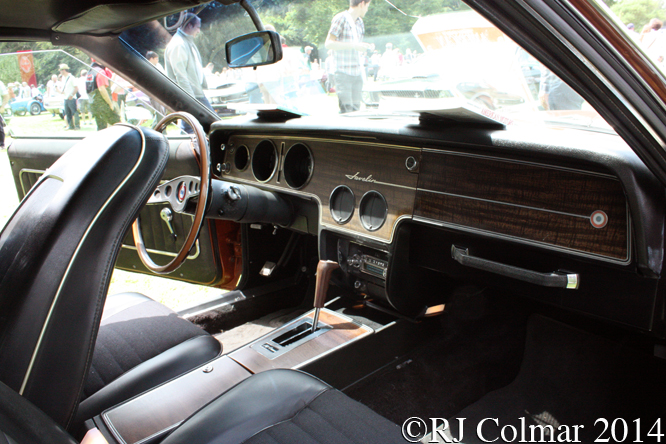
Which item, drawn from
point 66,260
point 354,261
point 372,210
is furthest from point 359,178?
point 66,260

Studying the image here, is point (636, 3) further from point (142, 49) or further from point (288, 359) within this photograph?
point (142, 49)

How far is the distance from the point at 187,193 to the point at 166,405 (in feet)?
2.36

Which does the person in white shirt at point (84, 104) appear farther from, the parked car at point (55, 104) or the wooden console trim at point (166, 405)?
the wooden console trim at point (166, 405)

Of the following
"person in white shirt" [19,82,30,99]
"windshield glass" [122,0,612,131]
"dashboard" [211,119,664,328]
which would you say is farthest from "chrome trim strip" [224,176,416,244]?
"person in white shirt" [19,82,30,99]

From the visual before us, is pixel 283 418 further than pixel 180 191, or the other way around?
pixel 180 191

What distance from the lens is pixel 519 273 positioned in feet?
4.83

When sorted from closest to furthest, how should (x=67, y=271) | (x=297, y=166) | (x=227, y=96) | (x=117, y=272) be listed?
(x=67, y=271)
(x=297, y=166)
(x=227, y=96)
(x=117, y=272)

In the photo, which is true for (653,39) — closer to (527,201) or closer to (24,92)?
(527,201)

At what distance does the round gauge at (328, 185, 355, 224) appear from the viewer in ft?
6.36

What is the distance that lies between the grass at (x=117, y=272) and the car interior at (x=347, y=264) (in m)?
0.06

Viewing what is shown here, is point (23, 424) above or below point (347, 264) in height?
above

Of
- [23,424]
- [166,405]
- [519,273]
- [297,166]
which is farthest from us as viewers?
[297,166]

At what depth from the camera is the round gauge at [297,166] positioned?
2148 millimetres

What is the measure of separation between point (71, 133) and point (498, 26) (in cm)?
217
